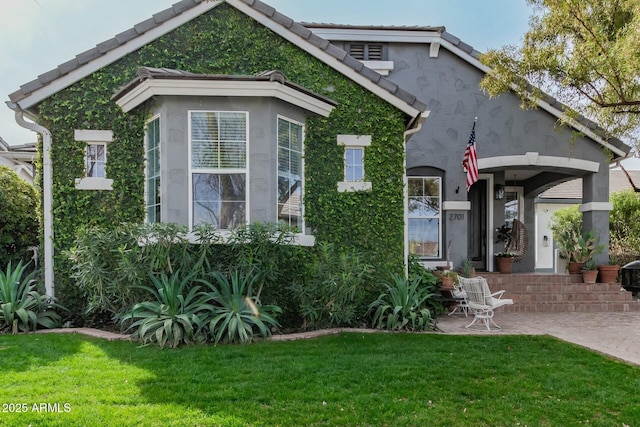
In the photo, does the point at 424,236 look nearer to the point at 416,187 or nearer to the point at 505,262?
the point at 416,187

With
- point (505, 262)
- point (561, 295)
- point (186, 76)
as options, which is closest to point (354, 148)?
point (186, 76)

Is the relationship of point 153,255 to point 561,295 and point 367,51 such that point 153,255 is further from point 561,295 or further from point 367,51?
point 561,295

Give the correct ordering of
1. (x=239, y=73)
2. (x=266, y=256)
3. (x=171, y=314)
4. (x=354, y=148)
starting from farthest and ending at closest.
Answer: (x=354, y=148) < (x=239, y=73) < (x=266, y=256) < (x=171, y=314)

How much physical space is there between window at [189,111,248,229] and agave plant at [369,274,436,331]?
2.85 metres

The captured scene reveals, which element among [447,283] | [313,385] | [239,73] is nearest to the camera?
[313,385]

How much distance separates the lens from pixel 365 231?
326 inches

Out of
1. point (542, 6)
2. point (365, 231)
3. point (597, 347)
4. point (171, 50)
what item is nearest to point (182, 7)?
point (171, 50)

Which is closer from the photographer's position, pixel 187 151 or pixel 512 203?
pixel 187 151

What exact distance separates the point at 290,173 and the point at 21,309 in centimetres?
492

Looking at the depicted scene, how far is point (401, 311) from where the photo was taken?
7.25 m

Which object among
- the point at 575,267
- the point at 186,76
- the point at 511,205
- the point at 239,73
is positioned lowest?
the point at 575,267

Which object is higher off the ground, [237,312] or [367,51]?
[367,51]

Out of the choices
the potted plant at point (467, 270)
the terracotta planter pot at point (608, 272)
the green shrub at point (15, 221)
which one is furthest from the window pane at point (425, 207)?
the green shrub at point (15, 221)

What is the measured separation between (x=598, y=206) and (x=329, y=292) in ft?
27.8
